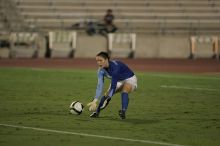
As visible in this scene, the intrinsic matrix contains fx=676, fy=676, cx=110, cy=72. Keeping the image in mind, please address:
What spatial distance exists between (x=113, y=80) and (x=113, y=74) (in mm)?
141

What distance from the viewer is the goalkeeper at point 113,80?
12.7 m

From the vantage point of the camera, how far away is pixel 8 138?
34.8ft

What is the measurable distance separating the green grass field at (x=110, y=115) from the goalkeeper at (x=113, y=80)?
12.0 inches

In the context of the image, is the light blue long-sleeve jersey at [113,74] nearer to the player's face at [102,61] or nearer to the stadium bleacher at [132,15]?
the player's face at [102,61]

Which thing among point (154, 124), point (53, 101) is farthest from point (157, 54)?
point (154, 124)

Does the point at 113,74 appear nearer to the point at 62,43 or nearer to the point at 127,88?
the point at 127,88

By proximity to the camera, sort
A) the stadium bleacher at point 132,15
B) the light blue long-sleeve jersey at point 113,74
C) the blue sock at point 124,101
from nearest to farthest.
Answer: the light blue long-sleeve jersey at point 113,74
the blue sock at point 124,101
the stadium bleacher at point 132,15

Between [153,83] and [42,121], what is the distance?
9.69 m

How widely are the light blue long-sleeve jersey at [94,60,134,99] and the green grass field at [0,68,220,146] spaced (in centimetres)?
60

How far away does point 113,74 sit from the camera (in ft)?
41.9

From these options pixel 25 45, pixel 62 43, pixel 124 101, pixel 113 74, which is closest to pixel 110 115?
pixel 124 101

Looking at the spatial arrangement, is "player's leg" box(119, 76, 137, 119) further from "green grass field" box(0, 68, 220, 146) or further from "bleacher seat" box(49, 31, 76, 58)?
"bleacher seat" box(49, 31, 76, 58)

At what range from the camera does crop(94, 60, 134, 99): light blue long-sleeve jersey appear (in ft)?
41.8

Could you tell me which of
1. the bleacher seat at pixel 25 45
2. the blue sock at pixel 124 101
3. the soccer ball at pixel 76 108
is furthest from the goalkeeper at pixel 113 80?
the bleacher seat at pixel 25 45
